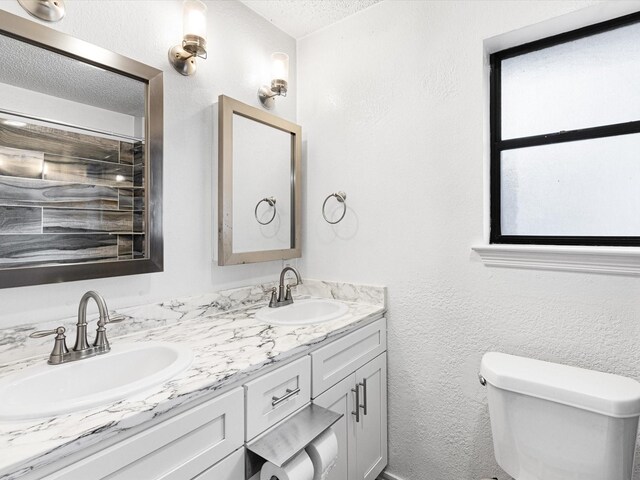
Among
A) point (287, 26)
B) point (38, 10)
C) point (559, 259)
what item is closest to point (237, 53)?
point (287, 26)

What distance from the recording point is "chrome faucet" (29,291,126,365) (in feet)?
3.26

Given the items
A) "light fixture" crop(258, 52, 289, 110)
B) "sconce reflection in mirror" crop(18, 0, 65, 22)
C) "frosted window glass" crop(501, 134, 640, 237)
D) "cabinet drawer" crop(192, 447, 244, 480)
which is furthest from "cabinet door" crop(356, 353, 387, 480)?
"sconce reflection in mirror" crop(18, 0, 65, 22)

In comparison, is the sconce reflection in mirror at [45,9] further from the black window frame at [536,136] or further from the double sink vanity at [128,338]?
the black window frame at [536,136]

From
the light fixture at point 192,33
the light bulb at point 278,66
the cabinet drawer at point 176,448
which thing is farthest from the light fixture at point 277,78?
the cabinet drawer at point 176,448

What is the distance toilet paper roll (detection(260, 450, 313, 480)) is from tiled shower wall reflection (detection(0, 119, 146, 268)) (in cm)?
85

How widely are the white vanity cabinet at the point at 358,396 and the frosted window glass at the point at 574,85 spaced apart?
3.70 feet

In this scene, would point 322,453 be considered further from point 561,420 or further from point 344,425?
point 561,420

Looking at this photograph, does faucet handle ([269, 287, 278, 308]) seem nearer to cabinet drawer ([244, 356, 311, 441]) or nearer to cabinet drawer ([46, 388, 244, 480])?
cabinet drawer ([244, 356, 311, 441])

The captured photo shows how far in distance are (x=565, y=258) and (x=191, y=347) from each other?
54.0 inches

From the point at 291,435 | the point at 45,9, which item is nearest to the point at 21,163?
the point at 45,9

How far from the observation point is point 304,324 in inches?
55.1

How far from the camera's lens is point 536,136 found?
1450 millimetres

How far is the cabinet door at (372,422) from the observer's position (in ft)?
4.88

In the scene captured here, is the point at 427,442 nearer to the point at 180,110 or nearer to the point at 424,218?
the point at 424,218
